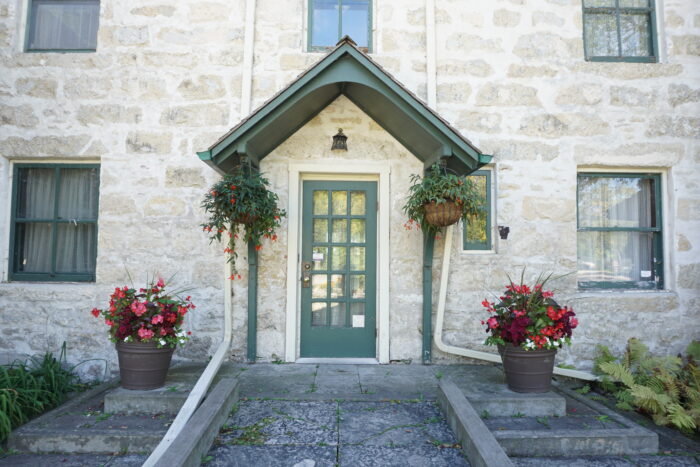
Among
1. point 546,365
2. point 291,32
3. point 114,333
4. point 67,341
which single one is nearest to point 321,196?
point 291,32

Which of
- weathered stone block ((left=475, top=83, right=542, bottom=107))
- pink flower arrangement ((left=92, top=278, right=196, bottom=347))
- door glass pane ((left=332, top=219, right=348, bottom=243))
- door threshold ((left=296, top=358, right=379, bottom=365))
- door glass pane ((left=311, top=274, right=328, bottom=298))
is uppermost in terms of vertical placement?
weathered stone block ((left=475, top=83, right=542, bottom=107))

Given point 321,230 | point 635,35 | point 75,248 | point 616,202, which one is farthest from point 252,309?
point 635,35

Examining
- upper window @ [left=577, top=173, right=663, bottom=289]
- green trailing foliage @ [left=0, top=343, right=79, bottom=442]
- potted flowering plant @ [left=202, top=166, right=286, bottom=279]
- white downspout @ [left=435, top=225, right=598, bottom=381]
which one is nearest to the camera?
green trailing foliage @ [left=0, top=343, right=79, bottom=442]

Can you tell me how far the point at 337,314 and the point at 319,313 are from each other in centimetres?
20

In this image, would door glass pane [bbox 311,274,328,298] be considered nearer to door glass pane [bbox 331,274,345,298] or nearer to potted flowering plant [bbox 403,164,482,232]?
door glass pane [bbox 331,274,345,298]

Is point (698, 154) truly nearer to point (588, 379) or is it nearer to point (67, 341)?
point (588, 379)

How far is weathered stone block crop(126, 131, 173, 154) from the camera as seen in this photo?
494cm

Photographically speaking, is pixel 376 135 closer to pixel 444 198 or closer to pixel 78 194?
pixel 444 198

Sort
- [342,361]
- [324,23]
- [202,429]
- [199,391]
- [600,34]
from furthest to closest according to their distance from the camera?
[600,34], [324,23], [342,361], [199,391], [202,429]

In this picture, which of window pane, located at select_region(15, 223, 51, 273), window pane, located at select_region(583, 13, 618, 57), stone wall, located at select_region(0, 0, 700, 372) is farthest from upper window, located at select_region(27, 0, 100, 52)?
window pane, located at select_region(583, 13, 618, 57)

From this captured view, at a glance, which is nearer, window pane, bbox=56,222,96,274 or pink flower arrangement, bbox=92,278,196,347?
pink flower arrangement, bbox=92,278,196,347

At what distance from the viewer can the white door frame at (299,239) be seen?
4855 mm

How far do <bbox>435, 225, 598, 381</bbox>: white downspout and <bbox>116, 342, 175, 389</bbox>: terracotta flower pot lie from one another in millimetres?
2749

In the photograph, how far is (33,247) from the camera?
5059 mm
